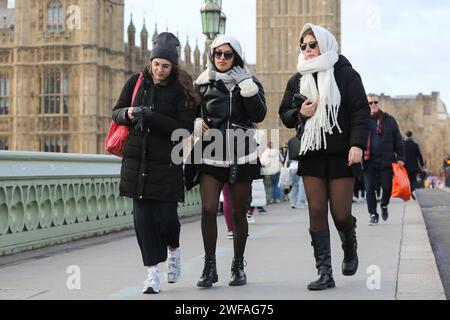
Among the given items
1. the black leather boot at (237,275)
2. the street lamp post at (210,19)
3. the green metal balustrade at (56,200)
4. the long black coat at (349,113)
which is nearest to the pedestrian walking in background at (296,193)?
the street lamp post at (210,19)

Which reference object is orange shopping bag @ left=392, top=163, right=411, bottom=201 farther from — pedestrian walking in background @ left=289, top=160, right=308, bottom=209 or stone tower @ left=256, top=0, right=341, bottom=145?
stone tower @ left=256, top=0, right=341, bottom=145

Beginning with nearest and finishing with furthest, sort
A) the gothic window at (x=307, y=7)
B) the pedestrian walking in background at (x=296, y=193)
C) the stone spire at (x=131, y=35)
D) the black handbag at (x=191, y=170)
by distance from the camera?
the black handbag at (x=191, y=170)
the pedestrian walking in background at (x=296, y=193)
the stone spire at (x=131, y=35)
the gothic window at (x=307, y=7)

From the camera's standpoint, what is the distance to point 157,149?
18.4 ft

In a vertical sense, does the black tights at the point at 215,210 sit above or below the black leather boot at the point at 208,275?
above


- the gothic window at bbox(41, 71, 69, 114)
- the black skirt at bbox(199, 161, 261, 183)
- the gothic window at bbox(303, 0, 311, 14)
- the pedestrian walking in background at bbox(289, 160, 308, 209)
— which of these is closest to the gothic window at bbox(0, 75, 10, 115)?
the gothic window at bbox(41, 71, 69, 114)

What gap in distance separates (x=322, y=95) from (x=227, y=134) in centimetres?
67

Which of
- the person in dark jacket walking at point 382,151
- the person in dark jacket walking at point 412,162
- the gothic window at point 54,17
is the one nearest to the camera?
the person in dark jacket walking at point 382,151

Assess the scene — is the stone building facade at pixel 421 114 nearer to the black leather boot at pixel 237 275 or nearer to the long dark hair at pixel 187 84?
the black leather boot at pixel 237 275

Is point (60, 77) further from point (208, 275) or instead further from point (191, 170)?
point (208, 275)

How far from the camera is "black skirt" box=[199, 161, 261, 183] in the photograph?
5.84 m

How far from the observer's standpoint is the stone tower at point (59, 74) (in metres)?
46.9

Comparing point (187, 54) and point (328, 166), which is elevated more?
point (187, 54)

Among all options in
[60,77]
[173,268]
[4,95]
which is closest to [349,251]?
[173,268]
